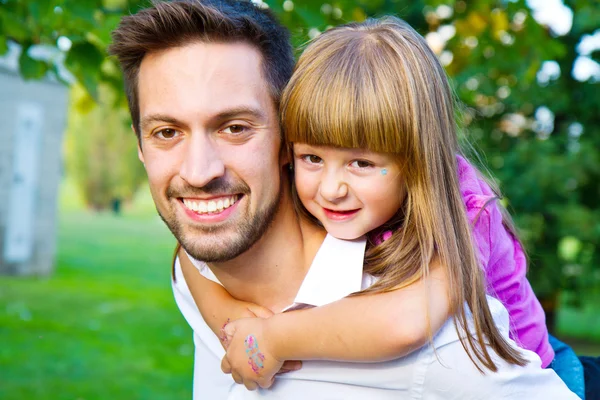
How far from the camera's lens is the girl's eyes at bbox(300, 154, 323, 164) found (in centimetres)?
220

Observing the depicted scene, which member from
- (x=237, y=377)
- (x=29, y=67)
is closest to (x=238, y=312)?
(x=237, y=377)

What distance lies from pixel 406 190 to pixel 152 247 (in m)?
15.9

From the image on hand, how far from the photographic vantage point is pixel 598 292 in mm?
7781

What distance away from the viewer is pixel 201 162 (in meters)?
2.16

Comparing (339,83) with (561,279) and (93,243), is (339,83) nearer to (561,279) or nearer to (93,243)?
(561,279)

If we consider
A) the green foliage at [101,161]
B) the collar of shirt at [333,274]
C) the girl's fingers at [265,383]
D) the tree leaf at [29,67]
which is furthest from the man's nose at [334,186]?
the green foliage at [101,161]

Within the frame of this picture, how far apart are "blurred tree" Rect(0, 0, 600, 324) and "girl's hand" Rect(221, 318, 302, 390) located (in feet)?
10.7

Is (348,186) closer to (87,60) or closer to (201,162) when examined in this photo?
(201,162)

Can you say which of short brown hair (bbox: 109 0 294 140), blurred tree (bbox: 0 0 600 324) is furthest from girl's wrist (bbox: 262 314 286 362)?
blurred tree (bbox: 0 0 600 324)

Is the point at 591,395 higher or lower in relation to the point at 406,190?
lower

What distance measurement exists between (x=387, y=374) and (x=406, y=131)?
671 mm

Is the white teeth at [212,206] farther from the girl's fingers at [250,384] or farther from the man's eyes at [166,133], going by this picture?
the girl's fingers at [250,384]

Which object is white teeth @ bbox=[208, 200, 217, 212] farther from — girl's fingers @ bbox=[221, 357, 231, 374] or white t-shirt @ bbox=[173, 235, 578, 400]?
girl's fingers @ bbox=[221, 357, 231, 374]

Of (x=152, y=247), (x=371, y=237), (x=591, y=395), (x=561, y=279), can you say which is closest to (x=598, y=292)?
(x=561, y=279)
